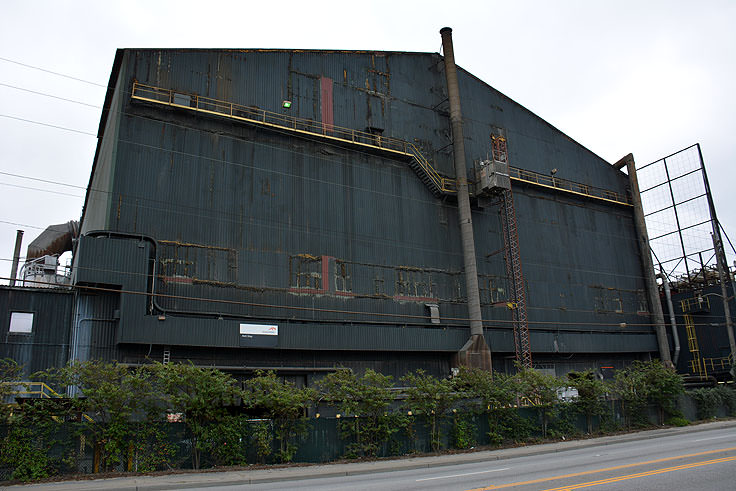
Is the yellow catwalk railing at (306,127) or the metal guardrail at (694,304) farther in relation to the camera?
the metal guardrail at (694,304)

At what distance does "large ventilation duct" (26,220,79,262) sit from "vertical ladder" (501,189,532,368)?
35.6 meters

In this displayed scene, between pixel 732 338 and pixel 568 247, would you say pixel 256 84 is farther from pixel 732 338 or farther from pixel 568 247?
pixel 732 338

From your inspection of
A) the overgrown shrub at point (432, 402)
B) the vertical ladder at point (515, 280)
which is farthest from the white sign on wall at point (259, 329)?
the vertical ladder at point (515, 280)

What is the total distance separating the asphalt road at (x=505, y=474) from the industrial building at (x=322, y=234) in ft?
38.1

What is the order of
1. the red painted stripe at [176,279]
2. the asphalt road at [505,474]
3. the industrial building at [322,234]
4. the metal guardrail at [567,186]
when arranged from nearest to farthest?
1. the asphalt road at [505,474]
2. the industrial building at [322,234]
3. the red painted stripe at [176,279]
4. the metal guardrail at [567,186]

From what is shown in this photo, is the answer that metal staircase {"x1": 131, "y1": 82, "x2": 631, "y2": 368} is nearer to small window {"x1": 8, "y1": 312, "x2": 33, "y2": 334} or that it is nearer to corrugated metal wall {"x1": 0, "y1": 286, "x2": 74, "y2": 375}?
corrugated metal wall {"x1": 0, "y1": 286, "x2": 74, "y2": 375}

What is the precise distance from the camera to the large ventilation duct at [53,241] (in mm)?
46156

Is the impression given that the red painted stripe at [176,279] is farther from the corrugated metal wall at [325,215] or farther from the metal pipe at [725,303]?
the metal pipe at [725,303]

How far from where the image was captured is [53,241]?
4659 centimetres

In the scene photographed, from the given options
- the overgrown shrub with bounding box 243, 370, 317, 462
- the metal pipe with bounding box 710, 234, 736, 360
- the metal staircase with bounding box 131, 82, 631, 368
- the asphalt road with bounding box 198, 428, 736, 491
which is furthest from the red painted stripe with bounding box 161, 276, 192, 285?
the metal pipe with bounding box 710, 234, 736, 360

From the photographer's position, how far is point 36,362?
2636cm

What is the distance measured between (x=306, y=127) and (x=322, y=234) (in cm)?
757

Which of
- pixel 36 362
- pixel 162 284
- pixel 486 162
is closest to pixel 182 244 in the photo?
pixel 162 284

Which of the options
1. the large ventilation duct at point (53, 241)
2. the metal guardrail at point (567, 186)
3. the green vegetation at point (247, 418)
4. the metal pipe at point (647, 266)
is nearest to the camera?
the green vegetation at point (247, 418)
